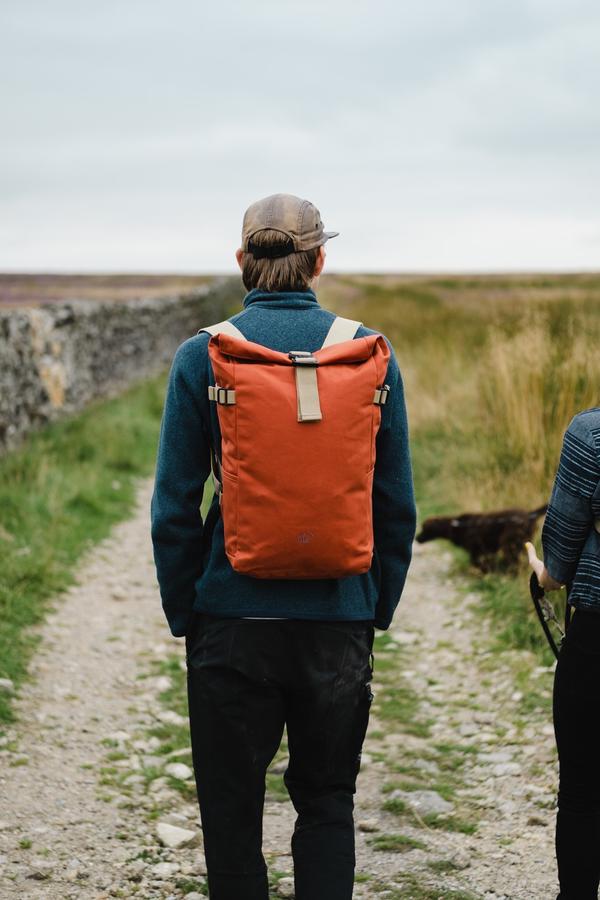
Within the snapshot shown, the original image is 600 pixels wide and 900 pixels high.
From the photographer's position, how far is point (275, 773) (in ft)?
11.8

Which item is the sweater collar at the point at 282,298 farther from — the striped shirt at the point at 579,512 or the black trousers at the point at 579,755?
the black trousers at the point at 579,755

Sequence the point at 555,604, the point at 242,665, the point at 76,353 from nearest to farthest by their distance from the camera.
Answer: the point at 242,665
the point at 555,604
the point at 76,353

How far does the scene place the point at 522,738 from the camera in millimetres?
3752

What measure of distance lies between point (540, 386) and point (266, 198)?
16.1ft

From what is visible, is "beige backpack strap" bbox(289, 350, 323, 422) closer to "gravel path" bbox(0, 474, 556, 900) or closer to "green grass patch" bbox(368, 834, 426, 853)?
"gravel path" bbox(0, 474, 556, 900)

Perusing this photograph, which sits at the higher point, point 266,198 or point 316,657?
point 266,198

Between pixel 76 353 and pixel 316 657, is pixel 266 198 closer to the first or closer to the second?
pixel 316 657

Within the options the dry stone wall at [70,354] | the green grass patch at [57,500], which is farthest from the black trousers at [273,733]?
the dry stone wall at [70,354]

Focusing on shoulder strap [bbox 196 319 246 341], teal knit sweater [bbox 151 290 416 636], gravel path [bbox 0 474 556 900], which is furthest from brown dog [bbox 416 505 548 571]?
shoulder strap [bbox 196 319 246 341]

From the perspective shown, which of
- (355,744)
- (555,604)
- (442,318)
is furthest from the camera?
(442,318)

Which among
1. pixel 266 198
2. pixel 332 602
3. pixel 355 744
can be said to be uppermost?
pixel 266 198

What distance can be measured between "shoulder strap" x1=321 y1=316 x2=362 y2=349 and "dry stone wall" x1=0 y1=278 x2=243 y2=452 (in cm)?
640

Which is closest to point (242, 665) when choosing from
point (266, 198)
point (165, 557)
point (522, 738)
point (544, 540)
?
point (165, 557)

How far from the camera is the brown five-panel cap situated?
6.39 feet
